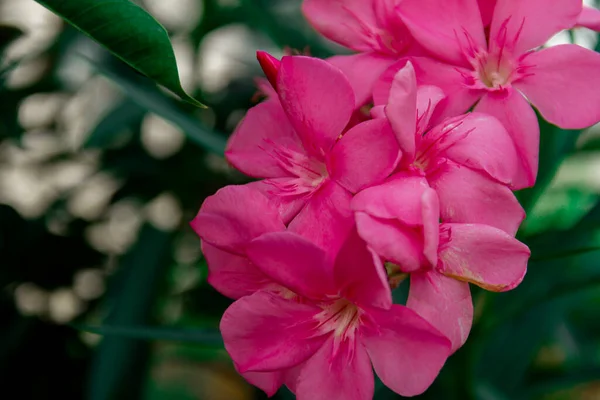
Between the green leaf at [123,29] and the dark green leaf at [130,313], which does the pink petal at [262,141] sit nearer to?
the green leaf at [123,29]

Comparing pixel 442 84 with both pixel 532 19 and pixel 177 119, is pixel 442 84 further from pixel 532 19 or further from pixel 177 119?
pixel 177 119

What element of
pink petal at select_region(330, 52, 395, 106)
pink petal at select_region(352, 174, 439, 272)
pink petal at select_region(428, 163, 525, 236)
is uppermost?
pink petal at select_region(330, 52, 395, 106)

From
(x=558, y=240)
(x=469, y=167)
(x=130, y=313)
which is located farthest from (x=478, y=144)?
(x=130, y=313)

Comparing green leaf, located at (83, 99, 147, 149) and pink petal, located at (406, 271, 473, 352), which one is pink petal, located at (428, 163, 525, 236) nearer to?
pink petal, located at (406, 271, 473, 352)

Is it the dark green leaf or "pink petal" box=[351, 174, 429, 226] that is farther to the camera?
the dark green leaf

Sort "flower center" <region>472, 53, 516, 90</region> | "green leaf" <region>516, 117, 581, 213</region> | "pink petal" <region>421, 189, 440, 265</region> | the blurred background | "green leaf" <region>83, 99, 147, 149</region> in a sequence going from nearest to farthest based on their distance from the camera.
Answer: "pink petal" <region>421, 189, 440, 265</region> < "flower center" <region>472, 53, 516, 90</region> < "green leaf" <region>516, 117, 581, 213</region> < the blurred background < "green leaf" <region>83, 99, 147, 149</region>

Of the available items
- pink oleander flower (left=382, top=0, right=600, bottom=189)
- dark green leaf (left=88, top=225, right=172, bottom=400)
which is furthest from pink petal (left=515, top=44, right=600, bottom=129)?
dark green leaf (left=88, top=225, right=172, bottom=400)

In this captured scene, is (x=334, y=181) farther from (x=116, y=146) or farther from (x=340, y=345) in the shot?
(x=116, y=146)
